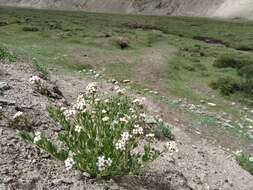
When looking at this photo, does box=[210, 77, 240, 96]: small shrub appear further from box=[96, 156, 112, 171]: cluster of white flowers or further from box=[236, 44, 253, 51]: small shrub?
box=[236, 44, 253, 51]: small shrub

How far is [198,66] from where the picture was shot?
28.1m

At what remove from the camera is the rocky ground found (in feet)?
20.0

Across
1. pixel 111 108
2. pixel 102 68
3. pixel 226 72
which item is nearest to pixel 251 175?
pixel 111 108

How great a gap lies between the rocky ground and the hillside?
328 feet

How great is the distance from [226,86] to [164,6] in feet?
365

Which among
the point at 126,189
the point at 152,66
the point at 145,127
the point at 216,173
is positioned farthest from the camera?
the point at 152,66

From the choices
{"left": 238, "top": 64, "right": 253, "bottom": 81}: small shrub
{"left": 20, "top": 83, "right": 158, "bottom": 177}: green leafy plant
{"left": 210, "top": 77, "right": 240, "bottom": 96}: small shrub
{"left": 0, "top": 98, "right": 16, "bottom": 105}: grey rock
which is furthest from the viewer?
{"left": 238, "top": 64, "right": 253, "bottom": 81}: small shrub

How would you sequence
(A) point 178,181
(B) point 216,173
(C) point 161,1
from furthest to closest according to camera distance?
(C) point 161,1 → (B) point 216,173 → (A) point 178,181

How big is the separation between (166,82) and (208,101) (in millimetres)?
2575

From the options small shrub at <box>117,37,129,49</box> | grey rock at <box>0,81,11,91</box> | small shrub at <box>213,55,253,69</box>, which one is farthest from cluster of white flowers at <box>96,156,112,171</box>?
small shrub at <box>117,37,129,49</box>

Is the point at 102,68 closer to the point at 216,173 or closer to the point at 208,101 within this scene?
the point at 208,101

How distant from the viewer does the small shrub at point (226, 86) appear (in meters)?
21.6

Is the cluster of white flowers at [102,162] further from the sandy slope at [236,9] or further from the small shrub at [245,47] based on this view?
the sandy slope at [236,9]

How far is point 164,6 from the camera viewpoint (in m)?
130
